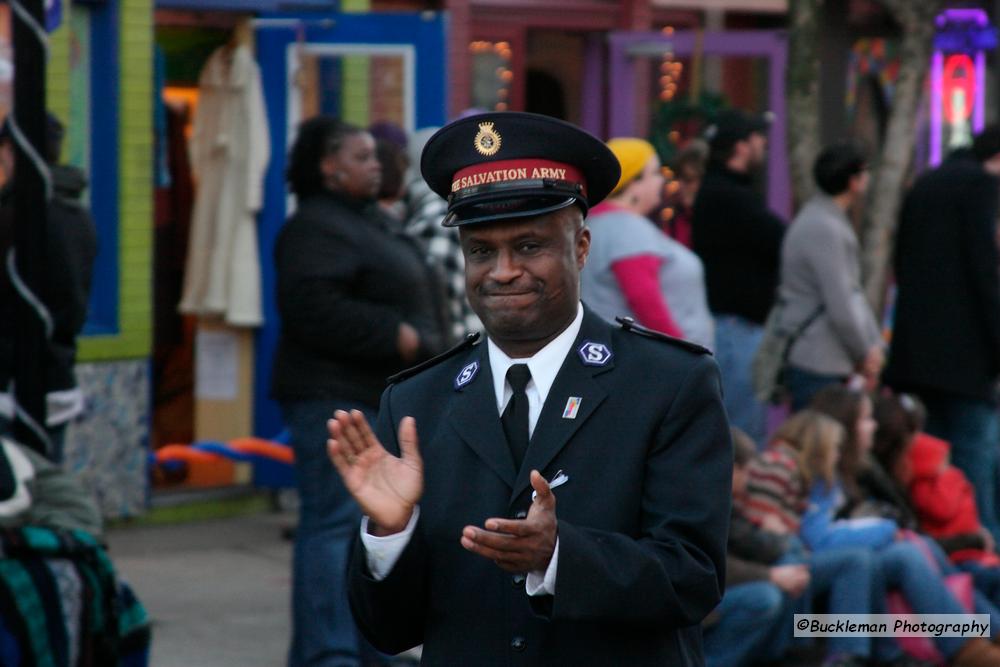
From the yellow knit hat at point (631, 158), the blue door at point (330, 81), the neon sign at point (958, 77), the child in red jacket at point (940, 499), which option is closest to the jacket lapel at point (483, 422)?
the yellow knit hat at point (631, 158)

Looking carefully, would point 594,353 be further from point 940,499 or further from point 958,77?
point 958,77

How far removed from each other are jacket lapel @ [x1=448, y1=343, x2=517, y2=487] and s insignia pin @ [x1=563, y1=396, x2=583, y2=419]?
0.35 ft

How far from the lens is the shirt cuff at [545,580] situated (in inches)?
101

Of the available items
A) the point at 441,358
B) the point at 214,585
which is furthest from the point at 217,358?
the point at 441,358

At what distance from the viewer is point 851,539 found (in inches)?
264

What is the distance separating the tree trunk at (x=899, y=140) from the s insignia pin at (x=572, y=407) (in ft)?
26.7

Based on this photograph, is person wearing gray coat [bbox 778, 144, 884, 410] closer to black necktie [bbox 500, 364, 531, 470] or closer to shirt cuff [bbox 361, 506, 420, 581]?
black necktie [bbox 500, 364, 531, 470]

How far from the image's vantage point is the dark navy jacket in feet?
8.78

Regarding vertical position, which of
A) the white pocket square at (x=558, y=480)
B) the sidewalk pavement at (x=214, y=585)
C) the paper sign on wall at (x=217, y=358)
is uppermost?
the white pocket square at (x=558, y=480)

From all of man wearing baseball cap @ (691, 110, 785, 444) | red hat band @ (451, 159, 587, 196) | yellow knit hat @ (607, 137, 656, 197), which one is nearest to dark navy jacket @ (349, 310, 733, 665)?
red hat band @ (451, 159, 587, 196)

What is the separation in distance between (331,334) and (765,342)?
256cm

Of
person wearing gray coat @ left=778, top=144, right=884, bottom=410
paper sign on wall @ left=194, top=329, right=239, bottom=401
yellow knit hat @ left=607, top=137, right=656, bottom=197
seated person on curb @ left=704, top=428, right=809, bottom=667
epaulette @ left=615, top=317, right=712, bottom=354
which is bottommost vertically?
seated person on curb @ left=704, top=428, right=809, bottom=667

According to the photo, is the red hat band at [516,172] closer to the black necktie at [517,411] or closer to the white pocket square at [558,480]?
the black necktie at [517,411]

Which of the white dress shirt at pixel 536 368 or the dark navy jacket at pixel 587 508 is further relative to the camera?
the white dress shirt at pixel 536 368
